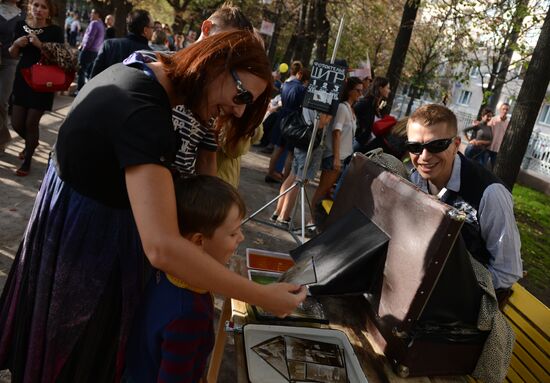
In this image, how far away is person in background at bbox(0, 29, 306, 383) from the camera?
47.6 inches

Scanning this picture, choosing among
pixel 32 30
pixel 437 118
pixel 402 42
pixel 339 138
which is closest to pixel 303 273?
pixel 437 118

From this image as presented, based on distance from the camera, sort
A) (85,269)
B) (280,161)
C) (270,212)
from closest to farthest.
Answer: (85,269)
(270,212)
(280,161)

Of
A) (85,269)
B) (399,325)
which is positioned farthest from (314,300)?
(85,269)

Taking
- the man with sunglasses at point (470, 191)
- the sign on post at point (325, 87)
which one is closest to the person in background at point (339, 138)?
the sign on post at point (325, 87)

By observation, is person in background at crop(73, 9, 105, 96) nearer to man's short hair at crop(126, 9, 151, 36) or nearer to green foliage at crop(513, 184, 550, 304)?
man's short hair at crop(126, 9, 151, 36)

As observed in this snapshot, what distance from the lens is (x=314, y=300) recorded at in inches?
76.1

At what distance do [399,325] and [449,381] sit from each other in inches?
12.1

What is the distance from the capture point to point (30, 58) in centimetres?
466

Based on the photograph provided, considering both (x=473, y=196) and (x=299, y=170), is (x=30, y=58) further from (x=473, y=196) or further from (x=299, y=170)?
(x=473, y=196)

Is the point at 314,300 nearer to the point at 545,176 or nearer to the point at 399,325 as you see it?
the point at 399,325

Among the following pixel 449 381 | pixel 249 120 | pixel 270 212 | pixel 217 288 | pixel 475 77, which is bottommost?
pixel 270 212

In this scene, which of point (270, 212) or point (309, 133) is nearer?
point (309, 133)

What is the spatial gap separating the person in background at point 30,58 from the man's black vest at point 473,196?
4160 millimetres

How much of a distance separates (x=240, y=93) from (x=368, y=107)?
17.1ft
